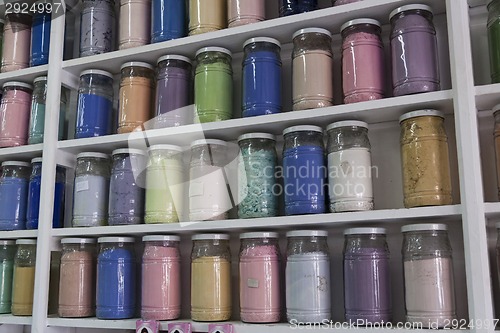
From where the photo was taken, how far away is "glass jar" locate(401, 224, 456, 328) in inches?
40.3

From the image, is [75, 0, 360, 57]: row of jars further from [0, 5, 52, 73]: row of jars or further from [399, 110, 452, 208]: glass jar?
[399, 110, 452, 208]: glass jar

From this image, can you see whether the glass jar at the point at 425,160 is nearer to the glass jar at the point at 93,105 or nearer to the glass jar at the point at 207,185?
the glass jar at the point at 207,185

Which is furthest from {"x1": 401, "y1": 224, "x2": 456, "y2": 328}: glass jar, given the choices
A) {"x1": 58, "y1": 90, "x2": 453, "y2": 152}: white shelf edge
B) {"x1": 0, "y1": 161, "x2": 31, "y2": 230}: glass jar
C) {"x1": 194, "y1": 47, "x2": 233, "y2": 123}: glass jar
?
{"x1": 0, "y1": 161, "x2": 31, "y2": 230}: glass jar

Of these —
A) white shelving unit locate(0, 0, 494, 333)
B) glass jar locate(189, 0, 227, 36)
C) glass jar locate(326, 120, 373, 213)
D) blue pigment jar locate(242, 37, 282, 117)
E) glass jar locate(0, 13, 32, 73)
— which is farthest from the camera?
glass jar locate(0, 13, 32, 73)

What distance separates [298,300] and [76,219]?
23.5 inches

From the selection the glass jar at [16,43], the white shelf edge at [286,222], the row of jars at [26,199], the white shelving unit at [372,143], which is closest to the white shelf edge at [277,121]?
the white shelving unit at [372,143]

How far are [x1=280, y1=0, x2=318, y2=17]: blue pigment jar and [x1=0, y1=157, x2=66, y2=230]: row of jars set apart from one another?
71 centimetres

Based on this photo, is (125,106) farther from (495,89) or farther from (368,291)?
(495,89)

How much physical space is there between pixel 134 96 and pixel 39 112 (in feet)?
1.01

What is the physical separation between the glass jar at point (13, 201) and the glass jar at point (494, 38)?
1.17 metres

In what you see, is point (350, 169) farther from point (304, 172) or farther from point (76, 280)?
point (76, 280)

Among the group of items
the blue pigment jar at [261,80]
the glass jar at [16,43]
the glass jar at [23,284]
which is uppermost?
the glass jar at [16,43]

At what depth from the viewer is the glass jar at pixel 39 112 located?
1484 mm

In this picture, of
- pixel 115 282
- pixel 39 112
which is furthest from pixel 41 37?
A: pixel 115 282
